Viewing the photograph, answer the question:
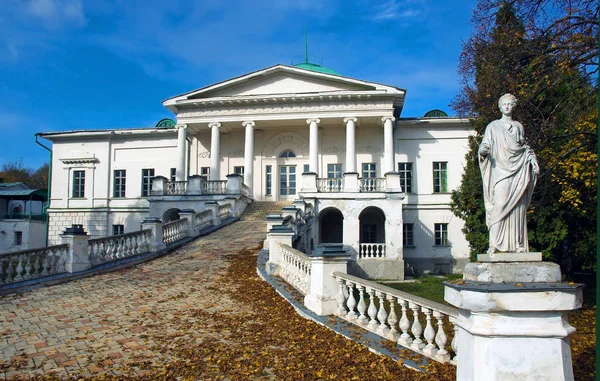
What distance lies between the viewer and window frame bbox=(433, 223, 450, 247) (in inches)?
1034

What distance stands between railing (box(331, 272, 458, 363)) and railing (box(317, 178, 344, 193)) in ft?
45.4

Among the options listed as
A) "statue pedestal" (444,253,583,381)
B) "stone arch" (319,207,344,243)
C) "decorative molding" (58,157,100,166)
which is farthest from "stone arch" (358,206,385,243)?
"statue pedestal" (444,253,583,381)

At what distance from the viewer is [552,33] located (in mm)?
10383

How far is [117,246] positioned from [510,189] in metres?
12.1

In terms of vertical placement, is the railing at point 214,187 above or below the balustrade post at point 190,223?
above

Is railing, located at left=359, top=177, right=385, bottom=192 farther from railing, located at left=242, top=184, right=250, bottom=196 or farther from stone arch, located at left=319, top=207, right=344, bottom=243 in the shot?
railing, located at left=242, top=184, right=250, bottom=196

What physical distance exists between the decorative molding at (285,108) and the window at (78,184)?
8849mm

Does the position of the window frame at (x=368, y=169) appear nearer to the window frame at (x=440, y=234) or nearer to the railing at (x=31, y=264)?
the window frame at (x=440, y=234)

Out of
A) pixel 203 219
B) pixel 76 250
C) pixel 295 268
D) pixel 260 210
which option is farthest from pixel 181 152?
pixel 295 268

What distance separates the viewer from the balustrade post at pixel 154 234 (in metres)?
14.8

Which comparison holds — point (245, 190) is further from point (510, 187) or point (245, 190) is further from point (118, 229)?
point (510, 187)

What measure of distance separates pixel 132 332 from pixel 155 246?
797 cm

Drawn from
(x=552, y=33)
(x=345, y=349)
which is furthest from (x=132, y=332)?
(x=552, y=33)

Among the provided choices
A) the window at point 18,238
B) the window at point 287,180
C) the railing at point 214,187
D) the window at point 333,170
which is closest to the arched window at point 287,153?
the window at point 287,180
